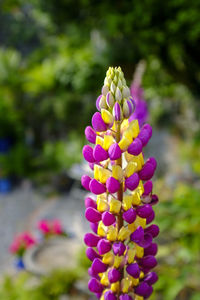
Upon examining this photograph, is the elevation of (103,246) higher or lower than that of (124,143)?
lower

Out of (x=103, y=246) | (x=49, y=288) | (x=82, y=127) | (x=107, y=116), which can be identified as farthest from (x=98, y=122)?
(x=82, y=127)

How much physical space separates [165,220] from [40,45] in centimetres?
1517

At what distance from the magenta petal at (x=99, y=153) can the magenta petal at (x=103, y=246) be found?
0.24 metres

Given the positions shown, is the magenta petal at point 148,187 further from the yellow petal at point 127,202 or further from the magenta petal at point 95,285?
the magenta petal at point 95,285

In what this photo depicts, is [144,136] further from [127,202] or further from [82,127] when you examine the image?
[82,127]

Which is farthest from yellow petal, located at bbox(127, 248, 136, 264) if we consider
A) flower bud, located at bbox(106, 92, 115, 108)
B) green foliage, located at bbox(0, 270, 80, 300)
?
green foliage, located at bbox(0, 270, 80, 300)

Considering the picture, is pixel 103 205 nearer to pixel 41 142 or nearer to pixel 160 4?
pixel 160 4

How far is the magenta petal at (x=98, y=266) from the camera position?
102 centimetres

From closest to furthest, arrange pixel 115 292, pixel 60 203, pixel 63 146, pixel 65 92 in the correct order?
pixel 115 292 < pixel 60 203 < pixel 63 146 < pixel 65 92

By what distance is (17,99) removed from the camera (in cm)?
1062

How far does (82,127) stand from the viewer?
10.3 m

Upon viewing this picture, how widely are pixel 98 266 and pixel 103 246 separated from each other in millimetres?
74

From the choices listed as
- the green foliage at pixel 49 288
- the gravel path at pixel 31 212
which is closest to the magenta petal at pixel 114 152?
the green foliage at pixel 49 288

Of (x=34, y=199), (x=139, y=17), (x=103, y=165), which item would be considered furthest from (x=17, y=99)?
(x=103, y=165)
